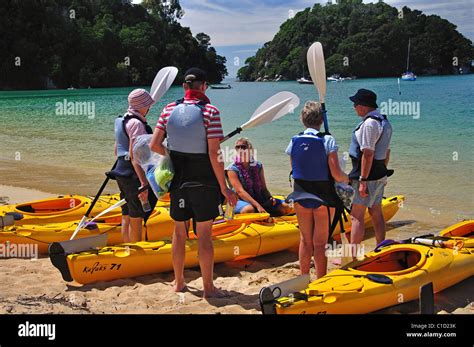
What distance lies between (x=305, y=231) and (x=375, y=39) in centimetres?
7944

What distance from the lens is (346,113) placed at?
27.8 meters

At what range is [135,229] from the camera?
502 cm

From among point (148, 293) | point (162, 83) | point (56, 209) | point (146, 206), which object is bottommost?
point (148, 293)

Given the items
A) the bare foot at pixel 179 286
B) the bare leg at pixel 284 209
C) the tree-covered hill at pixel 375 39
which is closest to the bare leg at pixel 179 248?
the bare foot at pixel 179 286

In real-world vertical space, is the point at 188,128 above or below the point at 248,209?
above

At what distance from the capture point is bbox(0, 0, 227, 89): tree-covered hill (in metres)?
68.3

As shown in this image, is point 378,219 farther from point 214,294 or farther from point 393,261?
point 214,294

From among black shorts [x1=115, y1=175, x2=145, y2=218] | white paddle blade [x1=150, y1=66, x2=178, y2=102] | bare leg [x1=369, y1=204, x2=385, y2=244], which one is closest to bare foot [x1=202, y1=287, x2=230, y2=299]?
black shorts [x1=115, y1=175, x2=145, y2=218]

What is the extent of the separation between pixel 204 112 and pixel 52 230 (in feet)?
8.68

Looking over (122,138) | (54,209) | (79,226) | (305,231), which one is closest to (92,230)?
(79,226)

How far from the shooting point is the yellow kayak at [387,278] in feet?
12.1

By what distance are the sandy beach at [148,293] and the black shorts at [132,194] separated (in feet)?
1.83
